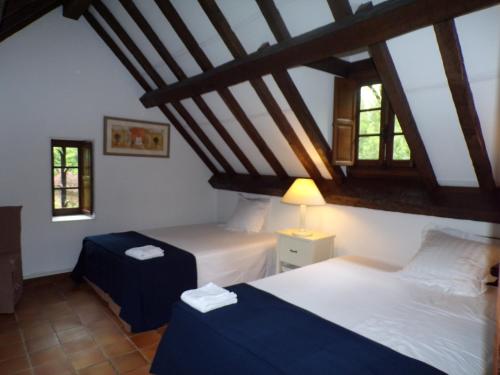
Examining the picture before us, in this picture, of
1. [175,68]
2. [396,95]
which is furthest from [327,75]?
[175,68]

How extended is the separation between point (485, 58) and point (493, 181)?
37.7 inches

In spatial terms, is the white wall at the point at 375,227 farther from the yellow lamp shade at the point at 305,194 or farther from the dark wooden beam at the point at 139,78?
the dark wooden beam at the point at 139,78

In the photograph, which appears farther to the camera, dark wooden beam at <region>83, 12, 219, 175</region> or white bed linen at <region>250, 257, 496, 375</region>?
dark wooden beam at <region>83, 12, 219, 175</region>

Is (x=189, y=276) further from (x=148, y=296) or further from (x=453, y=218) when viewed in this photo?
(x=453, y=218)

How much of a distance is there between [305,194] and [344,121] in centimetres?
83

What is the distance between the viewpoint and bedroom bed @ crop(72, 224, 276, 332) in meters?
2.78

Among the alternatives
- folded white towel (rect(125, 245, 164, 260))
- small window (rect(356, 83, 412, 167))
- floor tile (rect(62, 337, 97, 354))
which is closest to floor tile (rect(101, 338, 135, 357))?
floor tile (rect(62, 337, 97, 354))

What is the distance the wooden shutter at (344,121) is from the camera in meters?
2.83

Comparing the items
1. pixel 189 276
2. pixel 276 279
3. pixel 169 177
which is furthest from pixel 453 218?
pixel 169 177

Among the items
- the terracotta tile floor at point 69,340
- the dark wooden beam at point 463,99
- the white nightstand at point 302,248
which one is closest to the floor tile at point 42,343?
the terracotta tile floor at point 69,340

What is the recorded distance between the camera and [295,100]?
2.71 metres

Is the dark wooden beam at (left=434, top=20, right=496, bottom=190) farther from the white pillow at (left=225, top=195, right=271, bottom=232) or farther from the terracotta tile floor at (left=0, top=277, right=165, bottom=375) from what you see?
the terracotta tile floor at (left=0, top=277, right=165, bottom=375)

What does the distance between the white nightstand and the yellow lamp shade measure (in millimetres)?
343

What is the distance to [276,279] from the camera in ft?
7.79
